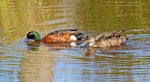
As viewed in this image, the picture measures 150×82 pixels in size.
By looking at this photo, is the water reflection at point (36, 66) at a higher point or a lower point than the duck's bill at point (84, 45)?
higher

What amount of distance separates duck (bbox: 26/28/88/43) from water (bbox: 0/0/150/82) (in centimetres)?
26

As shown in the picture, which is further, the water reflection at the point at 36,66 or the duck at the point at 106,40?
the duck at the point at 106,40

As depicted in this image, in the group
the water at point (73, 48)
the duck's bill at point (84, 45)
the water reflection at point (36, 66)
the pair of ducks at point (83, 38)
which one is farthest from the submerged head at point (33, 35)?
the water reflection at point (36, 66)

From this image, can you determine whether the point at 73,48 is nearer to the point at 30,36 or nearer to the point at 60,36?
the point at 60,36

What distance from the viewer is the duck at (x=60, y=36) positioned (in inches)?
496

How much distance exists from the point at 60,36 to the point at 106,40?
1346mm

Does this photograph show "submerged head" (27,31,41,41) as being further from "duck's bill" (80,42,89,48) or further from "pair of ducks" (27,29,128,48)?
"duck's bill" (80,42,89,48)

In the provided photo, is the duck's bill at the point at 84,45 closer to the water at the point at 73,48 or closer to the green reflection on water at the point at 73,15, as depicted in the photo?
the water at the point at 73,48

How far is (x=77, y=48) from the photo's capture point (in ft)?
38.1

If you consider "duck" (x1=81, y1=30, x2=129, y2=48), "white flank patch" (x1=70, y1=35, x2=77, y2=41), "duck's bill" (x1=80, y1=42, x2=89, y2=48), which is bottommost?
"white flank patch" (x1=70, y1=35, x2=77, y2=41)

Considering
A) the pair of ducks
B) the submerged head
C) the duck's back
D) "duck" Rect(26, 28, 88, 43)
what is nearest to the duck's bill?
the pair of ducks

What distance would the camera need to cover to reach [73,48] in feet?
38.2

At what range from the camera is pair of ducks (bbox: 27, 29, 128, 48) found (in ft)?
38.4

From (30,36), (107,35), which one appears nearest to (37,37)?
(30,36)
